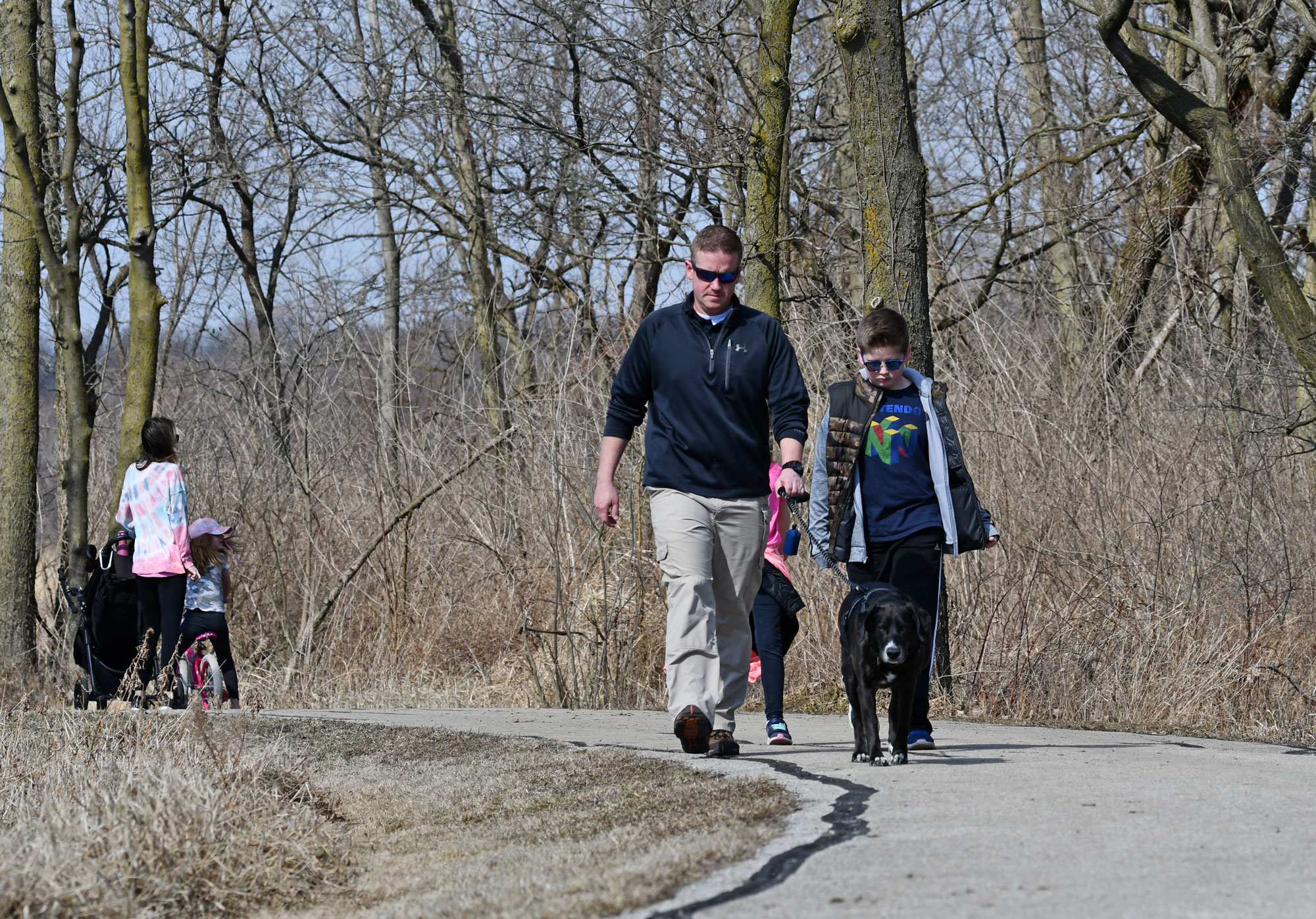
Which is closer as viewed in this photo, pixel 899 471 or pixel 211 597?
pixel 899 471

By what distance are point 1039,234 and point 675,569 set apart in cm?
1370

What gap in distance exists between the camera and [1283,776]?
5672mm

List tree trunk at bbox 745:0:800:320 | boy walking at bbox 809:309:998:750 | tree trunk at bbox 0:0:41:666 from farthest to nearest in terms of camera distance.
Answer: tree trunk at bbox 0:0:41:666
tree trunk at bbox 745:0:800:320
boy walking at bbox 809:309:998:750

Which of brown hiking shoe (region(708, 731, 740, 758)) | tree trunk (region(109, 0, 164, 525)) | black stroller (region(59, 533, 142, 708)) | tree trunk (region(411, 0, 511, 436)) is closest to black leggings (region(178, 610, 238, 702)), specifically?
black stroller (region(59, 533, 142, 708))

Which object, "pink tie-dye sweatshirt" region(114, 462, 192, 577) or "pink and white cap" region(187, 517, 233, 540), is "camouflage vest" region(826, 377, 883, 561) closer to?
"pink tie-dye sweatshirt" region(114, 462, 192, 577)

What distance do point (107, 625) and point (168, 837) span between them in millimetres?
6102

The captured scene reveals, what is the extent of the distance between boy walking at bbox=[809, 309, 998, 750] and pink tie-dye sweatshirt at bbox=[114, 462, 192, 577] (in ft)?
16.3

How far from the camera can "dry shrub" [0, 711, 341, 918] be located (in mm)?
4230

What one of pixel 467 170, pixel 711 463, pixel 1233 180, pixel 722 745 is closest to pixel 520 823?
pixel 722 745

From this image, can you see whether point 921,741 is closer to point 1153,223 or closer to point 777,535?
point 777,535

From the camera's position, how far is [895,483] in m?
6.37

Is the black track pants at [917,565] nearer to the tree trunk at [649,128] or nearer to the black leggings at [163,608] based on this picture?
the black leggings at [163,608]

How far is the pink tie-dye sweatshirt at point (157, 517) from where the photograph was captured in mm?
9680

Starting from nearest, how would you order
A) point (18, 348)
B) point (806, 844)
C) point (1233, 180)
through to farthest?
1. point (806, 844)
2. point (1233, 180)
3. point (18, 348)
